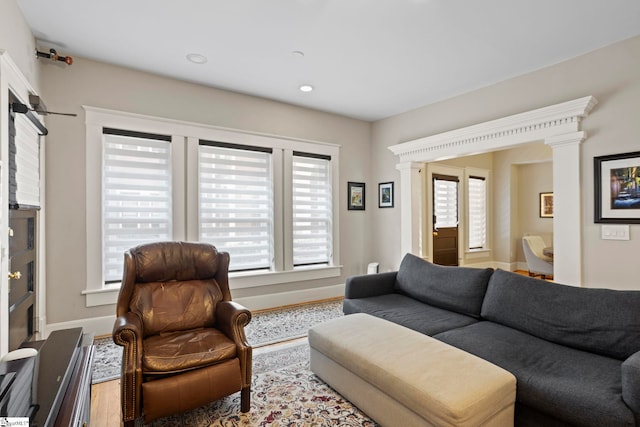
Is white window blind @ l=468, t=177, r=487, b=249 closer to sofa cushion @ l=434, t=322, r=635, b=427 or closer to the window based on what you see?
the window

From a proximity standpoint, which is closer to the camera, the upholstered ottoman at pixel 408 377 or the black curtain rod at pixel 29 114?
the upholstered ottoman at pixel 408 377

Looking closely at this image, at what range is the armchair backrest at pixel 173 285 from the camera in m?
2.30

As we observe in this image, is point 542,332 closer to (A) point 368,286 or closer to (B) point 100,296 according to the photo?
(A) point 368,286

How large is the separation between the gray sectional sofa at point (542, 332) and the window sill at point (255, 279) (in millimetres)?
1549

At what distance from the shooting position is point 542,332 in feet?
7.15

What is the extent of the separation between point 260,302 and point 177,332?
201cm

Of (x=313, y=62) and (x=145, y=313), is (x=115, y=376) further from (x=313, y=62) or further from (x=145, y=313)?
(x=313, y=62)

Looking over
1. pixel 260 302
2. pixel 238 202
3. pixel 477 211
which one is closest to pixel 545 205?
pixel 477 211

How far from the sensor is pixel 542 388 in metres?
1.63

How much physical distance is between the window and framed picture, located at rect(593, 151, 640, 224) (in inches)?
148

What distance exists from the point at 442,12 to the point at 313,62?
1315 millimetres

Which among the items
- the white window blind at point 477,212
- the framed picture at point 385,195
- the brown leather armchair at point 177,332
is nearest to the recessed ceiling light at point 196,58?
the brown leather armchair at point 177,332

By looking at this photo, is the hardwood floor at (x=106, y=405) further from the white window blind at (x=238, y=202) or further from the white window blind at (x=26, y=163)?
the white window blind at (x=238, y=202)

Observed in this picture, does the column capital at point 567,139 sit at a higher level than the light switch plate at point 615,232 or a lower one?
higher
